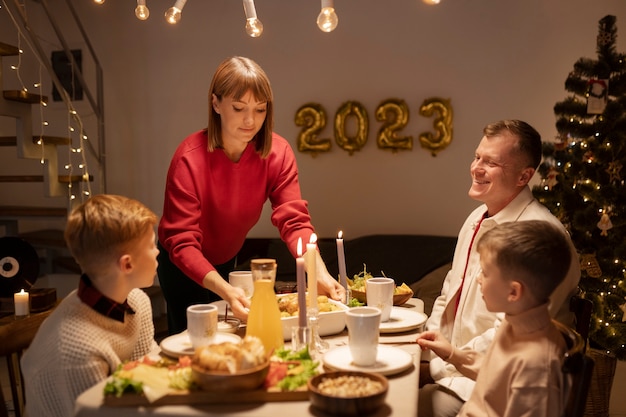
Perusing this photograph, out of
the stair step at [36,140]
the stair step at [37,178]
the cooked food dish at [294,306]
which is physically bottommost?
the cooked food dish at [294,306]

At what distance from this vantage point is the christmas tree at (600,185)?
366cm

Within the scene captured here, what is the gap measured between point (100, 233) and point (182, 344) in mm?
359

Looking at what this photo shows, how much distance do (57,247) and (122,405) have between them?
174 inches

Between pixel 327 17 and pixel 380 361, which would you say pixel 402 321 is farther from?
pixel 327 17

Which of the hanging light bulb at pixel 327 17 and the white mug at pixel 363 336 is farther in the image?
the hanging light bulb at pixel 327 17

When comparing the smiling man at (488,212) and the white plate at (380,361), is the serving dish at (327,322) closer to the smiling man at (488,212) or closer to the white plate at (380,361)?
the white plate at (380,361)

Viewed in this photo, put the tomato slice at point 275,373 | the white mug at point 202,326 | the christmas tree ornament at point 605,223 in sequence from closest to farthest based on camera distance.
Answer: the tomato slice at point 275,373 → the white mug at point 202,326 → the christmas tree ornament at point 605,223

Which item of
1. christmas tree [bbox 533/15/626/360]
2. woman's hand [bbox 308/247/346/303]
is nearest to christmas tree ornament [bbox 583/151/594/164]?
christmas tree [bbox 533/15/626/360]

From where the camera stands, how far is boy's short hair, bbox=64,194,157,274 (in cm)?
156

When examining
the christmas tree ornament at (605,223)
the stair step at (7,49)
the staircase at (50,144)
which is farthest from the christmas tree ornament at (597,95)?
the stair step at (7,49)

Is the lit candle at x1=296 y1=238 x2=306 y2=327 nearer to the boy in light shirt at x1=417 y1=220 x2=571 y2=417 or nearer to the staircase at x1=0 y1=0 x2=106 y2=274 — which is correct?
the boy in light shirt at x1=417 y1=220 x2=571 y2=417

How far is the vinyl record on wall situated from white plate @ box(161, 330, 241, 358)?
1935 mm

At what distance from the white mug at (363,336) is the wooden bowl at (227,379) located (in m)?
0.24

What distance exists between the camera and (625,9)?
4.49m
